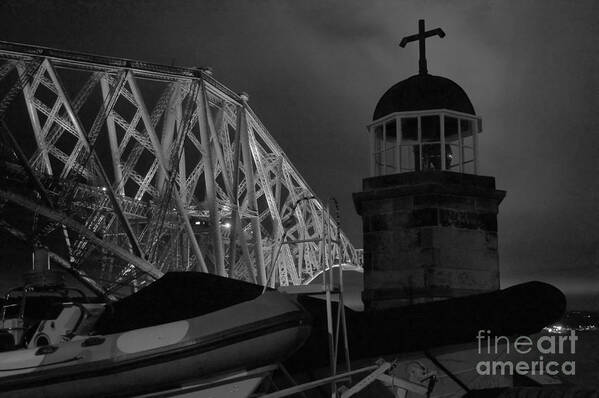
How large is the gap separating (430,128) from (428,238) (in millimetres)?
2918

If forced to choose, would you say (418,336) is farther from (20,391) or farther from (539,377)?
(20,391)

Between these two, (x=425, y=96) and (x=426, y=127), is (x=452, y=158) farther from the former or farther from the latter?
(x=425, y=96)

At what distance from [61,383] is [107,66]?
24400 millimetres

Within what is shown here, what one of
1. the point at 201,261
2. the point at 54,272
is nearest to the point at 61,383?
the point at 54,272

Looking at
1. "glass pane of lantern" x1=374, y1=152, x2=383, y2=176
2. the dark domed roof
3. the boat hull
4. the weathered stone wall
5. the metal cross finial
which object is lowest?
the boat hull

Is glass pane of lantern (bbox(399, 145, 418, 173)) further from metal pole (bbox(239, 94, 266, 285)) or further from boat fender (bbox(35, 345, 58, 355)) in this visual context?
metal pole (bbox(239, 94, 266, 285))

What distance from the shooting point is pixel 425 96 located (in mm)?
10781

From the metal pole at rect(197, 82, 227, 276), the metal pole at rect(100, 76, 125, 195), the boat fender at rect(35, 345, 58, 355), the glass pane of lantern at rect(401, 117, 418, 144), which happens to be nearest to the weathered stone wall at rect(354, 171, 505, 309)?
the glass pane of lantern at rect(401, 117, 418, 144)

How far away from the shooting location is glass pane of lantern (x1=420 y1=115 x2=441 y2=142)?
440 inches

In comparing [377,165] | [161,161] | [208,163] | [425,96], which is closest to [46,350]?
[377,165]

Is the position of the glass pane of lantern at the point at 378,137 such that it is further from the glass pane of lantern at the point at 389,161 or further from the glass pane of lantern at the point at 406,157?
the glass pane of lantern at the point at 406,157

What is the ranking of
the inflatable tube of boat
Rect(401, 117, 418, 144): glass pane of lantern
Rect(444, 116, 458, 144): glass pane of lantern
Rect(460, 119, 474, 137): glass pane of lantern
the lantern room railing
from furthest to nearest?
Rect(401, 117, 418, 144): glass pane of lantern < Rect(460, 119, 474, 137): glass pane of lantern < Rect(444, 116, 458, 144): glass pane of lantern < the lantern room railing < the inflatable tube of boat

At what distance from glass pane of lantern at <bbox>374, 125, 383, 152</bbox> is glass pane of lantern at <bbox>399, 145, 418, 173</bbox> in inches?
20.1

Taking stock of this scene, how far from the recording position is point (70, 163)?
33344mm
